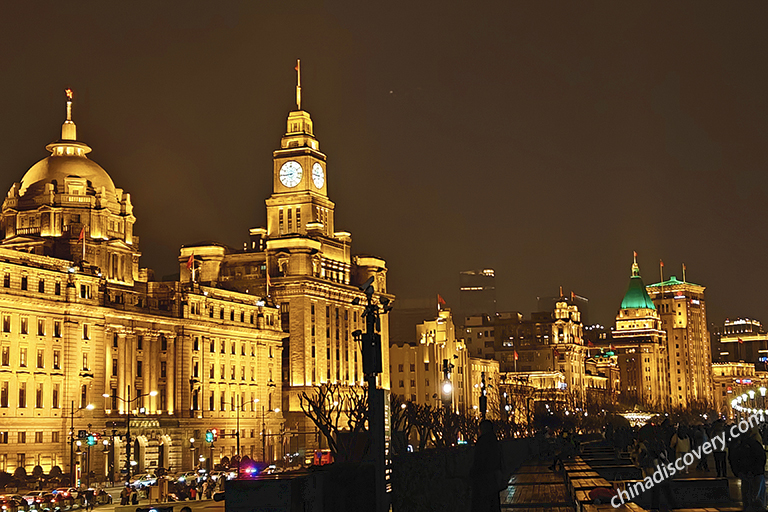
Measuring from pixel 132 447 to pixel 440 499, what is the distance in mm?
80367

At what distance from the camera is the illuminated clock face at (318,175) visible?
180 metres

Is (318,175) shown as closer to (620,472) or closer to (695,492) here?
(620,472)

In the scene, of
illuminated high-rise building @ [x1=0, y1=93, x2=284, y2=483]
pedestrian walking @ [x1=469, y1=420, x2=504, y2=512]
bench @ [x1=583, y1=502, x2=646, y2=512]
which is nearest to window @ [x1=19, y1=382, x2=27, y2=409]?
illuminated high-rise building @ [x1=0, y1=93, x2=284, y2=483]

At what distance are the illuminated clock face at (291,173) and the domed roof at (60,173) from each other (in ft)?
155

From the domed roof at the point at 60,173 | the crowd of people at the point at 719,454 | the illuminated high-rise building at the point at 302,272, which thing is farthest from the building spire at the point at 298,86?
the crowd of people at the point at 719,454

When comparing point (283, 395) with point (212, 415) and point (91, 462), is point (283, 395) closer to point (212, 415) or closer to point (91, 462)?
point (212, 415)

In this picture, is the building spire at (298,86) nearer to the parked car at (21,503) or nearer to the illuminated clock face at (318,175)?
the illuminated clock face at (318,175)

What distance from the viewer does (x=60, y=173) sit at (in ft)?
429

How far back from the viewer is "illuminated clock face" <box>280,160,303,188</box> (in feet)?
585

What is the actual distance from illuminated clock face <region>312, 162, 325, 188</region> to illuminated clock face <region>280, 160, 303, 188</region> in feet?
7.66

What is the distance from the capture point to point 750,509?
25359 mm

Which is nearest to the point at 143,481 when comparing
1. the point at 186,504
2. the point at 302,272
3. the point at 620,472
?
the point at 186,504

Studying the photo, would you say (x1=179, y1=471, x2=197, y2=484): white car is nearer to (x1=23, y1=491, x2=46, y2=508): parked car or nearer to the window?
(x1=23, y1=491, x2=46, y2=508): parked car

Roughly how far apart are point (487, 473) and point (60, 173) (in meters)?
113
